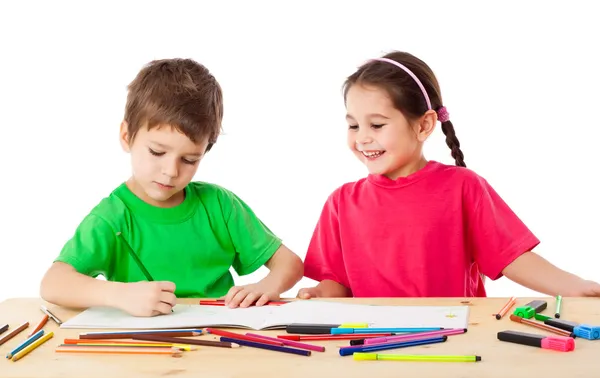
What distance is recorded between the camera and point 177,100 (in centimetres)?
212

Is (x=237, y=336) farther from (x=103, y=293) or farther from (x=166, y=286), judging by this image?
(x=103, y=293)

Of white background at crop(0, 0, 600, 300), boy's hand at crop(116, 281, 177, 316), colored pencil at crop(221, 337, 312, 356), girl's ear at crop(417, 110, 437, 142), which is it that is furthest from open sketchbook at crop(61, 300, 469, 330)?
white background at crop(0, 0, 600, 300)

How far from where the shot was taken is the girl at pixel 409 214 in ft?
7.43

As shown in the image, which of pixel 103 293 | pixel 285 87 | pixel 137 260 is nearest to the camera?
pixel 103 293

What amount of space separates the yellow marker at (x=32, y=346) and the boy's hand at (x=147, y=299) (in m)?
0.19

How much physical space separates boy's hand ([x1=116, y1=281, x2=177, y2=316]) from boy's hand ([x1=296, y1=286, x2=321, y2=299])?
1.18ft

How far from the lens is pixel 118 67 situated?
3.52 m

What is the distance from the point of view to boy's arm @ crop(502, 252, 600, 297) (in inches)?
79.5

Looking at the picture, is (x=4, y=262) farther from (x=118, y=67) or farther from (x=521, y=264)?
(x=521, y=264)

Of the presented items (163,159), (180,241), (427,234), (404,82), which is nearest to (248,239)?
(180,241)

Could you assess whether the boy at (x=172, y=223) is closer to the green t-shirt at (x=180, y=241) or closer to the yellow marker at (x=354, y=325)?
the green t-shirt at (x=180, y=241)

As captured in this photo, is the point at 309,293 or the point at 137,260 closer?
the point at 137,260

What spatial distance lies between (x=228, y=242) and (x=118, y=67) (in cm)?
146

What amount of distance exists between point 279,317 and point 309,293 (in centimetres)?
39
